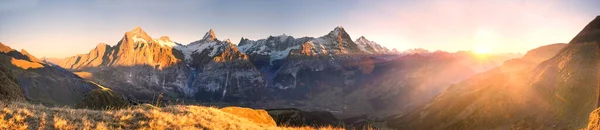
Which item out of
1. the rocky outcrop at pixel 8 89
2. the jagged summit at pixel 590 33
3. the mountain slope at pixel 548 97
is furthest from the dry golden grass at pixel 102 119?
the jagged summit at pixel 590 33

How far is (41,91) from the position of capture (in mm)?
174375

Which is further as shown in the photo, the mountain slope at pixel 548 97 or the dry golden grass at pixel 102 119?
the mountain slope at pixel 548 97

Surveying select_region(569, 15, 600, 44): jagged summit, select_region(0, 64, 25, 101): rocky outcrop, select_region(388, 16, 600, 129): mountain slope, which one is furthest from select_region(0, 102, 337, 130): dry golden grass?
select_region(569, 15, 600, 44): jagged summit

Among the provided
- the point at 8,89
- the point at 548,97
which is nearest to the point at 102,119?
the point at 8,89

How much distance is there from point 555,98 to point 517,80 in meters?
30.9

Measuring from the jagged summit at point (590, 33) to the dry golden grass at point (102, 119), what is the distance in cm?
9204

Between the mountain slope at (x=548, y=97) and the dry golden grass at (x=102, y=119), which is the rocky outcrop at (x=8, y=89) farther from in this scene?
the mountain slope at (x=548, y=97)

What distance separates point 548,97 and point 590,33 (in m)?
21.3

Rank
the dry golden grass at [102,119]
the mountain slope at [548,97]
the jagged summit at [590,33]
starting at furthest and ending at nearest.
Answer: the jagged summit at [590,33] < the mountain slope at [548,97] < the dry golden grass at [102,119]

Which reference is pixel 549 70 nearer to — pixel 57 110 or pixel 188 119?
pixel 188 119

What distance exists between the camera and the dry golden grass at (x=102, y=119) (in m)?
12.4

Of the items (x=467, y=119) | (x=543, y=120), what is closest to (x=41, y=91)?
(x=467, y=119)

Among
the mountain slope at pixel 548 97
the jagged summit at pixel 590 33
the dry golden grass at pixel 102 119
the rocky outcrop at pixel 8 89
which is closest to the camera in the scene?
the dry golden grass at pixel 102 119

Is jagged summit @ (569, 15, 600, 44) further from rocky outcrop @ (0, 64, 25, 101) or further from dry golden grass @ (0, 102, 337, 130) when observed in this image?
rocky outcrop @ (0, 64, 25, 101)
